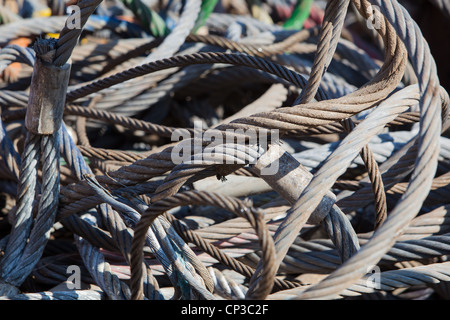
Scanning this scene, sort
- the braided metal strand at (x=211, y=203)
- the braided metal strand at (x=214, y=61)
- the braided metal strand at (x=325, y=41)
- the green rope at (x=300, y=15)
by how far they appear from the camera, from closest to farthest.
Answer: the braided metal strand at (x=211, y=203)
the braided metal strand at (x=325, y=41)
the braided metal strand at (x=214, y=61)
the green rope at (x=300, y=15)

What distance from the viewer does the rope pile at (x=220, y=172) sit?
528mm

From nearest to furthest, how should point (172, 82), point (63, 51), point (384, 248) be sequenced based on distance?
point (384, 248)
point (63, 51)
point (172, 82)

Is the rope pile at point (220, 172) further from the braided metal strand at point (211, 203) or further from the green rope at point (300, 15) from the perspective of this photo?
the green rope at point (300, 15)

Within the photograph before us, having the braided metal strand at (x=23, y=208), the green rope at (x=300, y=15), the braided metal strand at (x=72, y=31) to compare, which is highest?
the green rope at (x=300, y=15)

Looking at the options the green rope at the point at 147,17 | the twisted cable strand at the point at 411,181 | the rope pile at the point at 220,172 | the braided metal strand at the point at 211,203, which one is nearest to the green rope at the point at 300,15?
the rope pile at the point at 220,172

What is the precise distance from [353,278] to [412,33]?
0.87 feet

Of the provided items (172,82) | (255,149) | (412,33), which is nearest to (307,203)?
(255,149)

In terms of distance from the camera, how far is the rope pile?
528 mm

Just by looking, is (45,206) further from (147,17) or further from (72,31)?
(147,17)

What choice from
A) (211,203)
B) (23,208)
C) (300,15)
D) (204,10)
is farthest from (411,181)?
(300,15)

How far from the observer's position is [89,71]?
3.50ft

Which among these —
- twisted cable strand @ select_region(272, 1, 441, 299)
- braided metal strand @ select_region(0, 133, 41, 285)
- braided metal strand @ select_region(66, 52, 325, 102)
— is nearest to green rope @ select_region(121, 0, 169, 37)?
braided metal strand @ select_region(66, 52, 325, 102)

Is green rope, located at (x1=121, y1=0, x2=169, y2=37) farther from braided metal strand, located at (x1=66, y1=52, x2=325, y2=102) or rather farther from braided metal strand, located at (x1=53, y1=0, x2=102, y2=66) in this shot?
braided metal strand, located at (x1=53, y1=0, x2=102, y2=66)

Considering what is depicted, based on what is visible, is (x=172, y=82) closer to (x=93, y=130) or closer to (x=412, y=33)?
(x=93, y=130)
